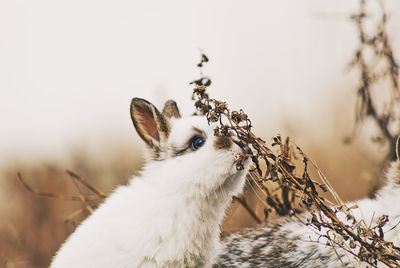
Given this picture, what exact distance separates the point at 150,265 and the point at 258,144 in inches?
31.7

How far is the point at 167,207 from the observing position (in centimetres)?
241

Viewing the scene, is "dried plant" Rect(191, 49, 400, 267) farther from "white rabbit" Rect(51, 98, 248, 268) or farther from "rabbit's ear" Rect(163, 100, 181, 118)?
"rabbit's ear" Rect(163, 100, 181, 118)

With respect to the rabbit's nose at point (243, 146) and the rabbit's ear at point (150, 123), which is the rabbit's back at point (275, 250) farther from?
the rabbit's ear at point (150, 123)

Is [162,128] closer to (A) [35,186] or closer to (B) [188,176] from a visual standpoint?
(B) [188,176]

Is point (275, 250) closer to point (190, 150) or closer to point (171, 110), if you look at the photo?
point (190, 150)

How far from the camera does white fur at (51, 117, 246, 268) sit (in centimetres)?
234

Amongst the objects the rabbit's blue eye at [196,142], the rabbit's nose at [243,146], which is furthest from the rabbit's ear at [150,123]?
the rabbit's nose at [243,146]

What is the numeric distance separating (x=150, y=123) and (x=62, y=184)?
2798 millimetres

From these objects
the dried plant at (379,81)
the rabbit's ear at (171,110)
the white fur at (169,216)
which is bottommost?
the white fur at (169,216)

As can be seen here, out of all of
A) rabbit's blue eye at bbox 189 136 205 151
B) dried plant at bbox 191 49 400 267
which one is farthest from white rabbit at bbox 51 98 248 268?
dried plant at bbox 191 49 400 267

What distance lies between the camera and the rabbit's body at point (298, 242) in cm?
242

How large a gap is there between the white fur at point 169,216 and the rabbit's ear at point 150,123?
5 centimetres

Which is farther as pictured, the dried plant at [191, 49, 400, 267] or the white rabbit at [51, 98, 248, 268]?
the white rabbit at [51, 98, 248, 268]

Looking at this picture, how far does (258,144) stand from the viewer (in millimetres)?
2137
